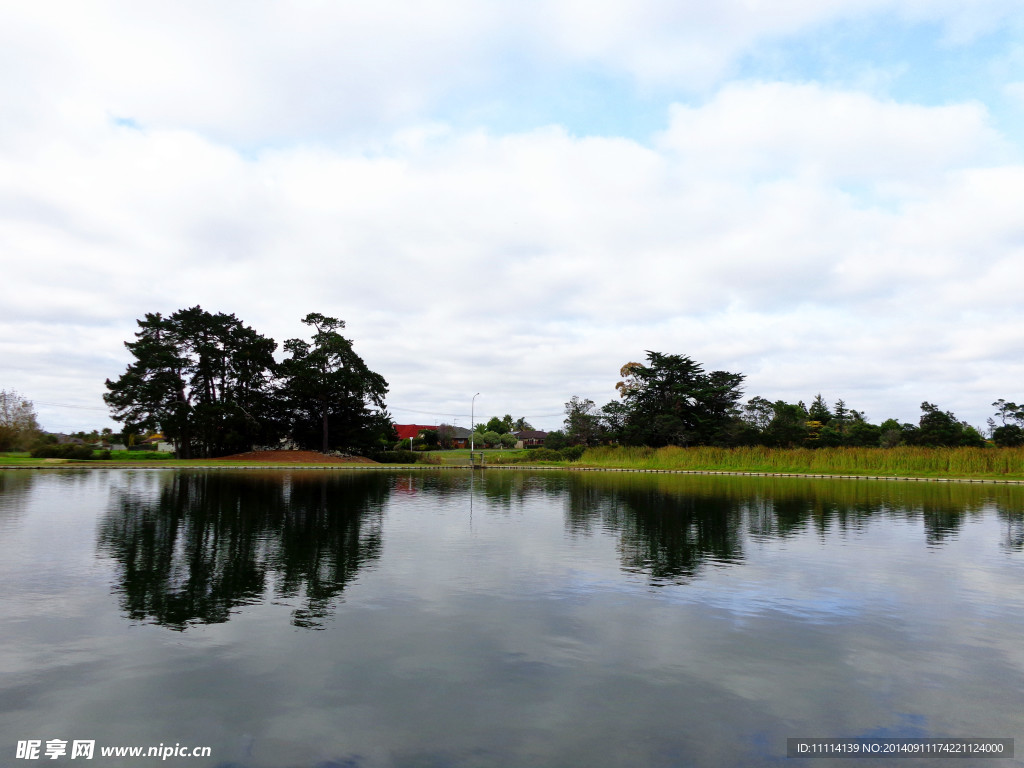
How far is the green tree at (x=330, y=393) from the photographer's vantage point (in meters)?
72.1

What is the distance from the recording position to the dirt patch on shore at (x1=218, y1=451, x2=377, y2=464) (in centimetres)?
6838

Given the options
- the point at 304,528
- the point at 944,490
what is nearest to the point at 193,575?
the point at 304,528

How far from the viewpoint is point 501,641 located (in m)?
9.29

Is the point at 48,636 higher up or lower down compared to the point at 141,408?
lower down

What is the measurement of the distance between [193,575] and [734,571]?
12.0m

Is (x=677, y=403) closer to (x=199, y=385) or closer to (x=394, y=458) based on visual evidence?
(x=394, y=458)

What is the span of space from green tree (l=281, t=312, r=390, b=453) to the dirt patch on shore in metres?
3.18

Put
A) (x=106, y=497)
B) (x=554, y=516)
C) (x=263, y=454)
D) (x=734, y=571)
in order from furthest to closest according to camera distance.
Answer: (x=263, y=454)
(x=106, y=497)
(x=554, y=516)
(x=734, y=571)

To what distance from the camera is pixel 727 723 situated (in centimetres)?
673

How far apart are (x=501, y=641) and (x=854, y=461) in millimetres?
47306

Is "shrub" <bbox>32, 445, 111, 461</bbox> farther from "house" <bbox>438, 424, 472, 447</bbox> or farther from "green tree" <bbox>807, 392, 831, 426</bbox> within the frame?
"green tree" <bbox>807, 392, 831, 426</bbox>

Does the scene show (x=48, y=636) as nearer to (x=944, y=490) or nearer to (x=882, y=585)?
(x=882, y=585)

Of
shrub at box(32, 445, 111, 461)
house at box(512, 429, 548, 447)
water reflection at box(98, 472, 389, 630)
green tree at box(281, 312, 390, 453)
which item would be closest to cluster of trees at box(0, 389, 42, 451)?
shrub at box(32, 445, 111, 461)

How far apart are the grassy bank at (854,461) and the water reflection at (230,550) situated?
36.1 m
